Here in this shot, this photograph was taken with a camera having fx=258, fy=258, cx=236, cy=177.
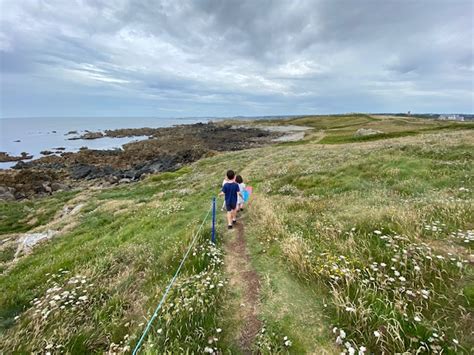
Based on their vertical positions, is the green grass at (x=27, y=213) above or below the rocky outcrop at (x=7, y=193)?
above

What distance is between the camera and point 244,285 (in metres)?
6.82

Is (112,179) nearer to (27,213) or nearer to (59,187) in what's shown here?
(59,187)

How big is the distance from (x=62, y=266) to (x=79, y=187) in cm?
3183

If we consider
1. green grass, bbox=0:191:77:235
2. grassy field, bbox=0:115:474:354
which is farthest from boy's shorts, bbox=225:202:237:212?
green grass, bbox=0:191:77:235

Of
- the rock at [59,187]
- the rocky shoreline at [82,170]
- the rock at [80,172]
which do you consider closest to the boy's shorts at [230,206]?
the rocky shoreline at [82,170]

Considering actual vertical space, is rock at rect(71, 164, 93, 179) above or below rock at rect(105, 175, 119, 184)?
below

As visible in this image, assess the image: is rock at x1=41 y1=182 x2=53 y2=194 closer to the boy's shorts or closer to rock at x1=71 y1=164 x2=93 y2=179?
rock at x1=71 y1=164 x2=93 y2=179

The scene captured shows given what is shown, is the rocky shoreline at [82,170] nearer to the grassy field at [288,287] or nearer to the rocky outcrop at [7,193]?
the rocky outcrop at [7,193]

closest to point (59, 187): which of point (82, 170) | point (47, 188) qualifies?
point (47, 188)

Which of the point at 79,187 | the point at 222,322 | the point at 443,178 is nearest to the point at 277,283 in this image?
the point at 222,322

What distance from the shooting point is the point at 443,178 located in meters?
13.7

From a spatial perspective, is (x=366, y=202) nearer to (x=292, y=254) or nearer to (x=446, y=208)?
(x=446, y=208)

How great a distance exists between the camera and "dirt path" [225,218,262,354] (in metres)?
5.26

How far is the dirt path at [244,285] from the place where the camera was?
5259mm
